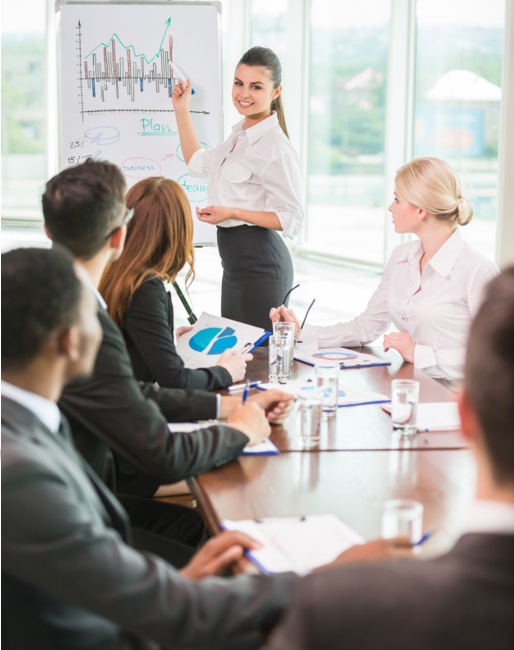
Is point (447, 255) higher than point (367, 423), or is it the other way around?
point (447, 255)

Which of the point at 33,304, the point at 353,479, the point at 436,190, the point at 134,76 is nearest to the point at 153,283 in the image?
the point at 353,479

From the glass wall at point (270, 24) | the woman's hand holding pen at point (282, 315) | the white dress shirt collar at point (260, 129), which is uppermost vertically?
the glass wall at point (270, 24)

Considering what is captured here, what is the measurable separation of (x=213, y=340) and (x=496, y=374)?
2123 mm

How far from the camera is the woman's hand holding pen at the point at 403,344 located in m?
2.89

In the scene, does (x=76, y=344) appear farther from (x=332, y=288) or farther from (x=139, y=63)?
(x=332, y=288)

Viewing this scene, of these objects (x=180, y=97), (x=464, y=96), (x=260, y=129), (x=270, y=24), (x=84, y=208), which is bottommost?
(x=84, y=208)

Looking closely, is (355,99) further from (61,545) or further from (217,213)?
(61,545)

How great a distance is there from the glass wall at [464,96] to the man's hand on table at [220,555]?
6458mm

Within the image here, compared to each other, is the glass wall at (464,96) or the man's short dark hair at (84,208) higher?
the glass wall at (464,96)

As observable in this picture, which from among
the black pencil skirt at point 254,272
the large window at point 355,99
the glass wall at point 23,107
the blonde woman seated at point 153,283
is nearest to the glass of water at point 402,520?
the blonde woman seated at point 153,283

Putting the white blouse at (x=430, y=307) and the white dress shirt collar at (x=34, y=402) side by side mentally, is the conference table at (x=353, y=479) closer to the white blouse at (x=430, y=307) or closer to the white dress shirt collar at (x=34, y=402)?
the white dress shirt collar at (x=34, y=402)

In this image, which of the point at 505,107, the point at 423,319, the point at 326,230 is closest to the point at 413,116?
the point at 326,230

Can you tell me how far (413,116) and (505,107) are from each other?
3157 mm

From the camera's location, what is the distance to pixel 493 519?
825mm
